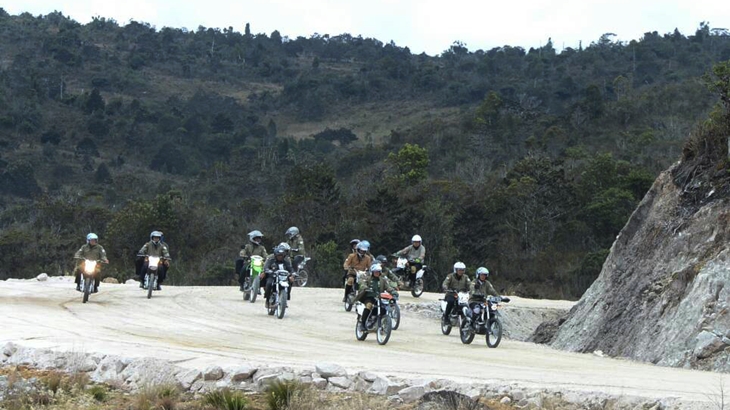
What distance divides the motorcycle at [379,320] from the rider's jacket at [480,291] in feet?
7.60

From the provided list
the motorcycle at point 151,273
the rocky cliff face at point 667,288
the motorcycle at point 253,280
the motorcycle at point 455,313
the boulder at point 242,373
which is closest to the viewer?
the boulder at point 242,373

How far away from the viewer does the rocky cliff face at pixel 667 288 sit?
2114cm

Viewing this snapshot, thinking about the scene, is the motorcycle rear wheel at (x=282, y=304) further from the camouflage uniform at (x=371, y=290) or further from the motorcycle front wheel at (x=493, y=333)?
the motorcycle front wheel at (x=493, y=333)

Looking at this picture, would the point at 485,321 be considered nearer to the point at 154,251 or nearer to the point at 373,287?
the point at 373,287

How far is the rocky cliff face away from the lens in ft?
69.4

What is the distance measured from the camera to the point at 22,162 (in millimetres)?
100875

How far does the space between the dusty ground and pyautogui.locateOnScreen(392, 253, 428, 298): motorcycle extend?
1.20 feet

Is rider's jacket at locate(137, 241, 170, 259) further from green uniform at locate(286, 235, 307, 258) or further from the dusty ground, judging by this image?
green uniform at locate(286, 235, 307, 258)

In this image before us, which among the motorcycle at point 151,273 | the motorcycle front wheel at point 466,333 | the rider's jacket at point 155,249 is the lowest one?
the motorcycle front wheel at point 466,333

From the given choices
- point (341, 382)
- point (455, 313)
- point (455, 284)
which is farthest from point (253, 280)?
point (341, 382)

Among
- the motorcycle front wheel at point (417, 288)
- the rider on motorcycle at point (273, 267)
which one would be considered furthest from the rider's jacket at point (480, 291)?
the motorcycle front wheel at point (417, 288)

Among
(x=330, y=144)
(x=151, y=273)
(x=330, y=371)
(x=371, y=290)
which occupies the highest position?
(x=330, y=144)

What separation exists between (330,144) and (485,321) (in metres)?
100

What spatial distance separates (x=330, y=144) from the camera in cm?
12269
